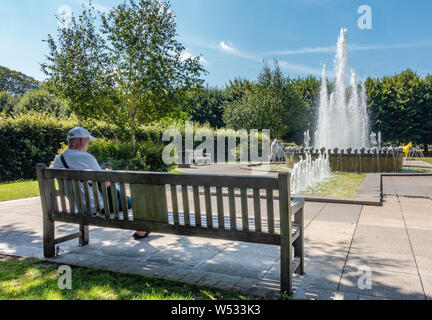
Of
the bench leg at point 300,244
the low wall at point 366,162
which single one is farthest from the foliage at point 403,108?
the bench leg at point 300,244

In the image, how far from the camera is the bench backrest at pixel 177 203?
2.70 m

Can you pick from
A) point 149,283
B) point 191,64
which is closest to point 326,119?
point 191,64

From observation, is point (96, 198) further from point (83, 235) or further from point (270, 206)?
point (270, 206)

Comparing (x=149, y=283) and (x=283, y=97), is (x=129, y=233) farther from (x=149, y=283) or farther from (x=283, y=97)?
(x=283, y=97)

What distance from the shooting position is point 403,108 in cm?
3259

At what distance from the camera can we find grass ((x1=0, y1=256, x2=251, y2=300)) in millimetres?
2674

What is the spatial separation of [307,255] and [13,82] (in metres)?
86.9

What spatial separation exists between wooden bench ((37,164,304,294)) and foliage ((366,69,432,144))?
3449 centimetres

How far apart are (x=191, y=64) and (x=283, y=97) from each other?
71.3 ft

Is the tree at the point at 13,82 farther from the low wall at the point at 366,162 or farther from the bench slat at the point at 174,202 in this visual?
the bench slat at the point at 174,202

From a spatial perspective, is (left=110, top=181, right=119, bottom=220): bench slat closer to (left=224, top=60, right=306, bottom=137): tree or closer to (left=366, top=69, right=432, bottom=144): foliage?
(left=224, top=60, right=306, bottom=137): tree

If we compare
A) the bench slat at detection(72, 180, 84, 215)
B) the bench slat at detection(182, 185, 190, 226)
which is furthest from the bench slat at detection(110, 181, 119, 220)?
the bench slat at detection(182, 185, 190, 226)

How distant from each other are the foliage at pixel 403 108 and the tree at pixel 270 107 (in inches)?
293
